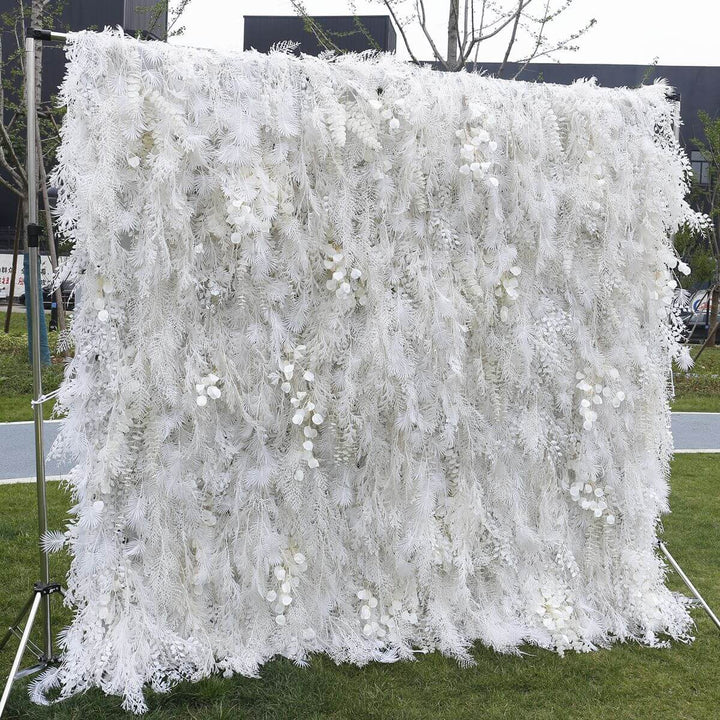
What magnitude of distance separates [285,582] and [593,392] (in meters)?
1.45

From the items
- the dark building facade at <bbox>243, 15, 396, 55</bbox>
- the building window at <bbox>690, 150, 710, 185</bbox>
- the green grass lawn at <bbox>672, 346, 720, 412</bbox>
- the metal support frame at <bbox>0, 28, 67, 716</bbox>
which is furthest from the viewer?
the building window at <bbox>690, 150, 710, 185</bbox>

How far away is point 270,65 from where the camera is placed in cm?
286

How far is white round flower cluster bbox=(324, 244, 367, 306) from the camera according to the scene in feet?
9.69

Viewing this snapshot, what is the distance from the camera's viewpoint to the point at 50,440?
248 inches

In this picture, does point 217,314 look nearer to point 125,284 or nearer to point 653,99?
point 125,284

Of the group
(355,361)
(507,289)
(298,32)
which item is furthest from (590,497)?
(298,32)

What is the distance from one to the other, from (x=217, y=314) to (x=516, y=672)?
68.9 inches

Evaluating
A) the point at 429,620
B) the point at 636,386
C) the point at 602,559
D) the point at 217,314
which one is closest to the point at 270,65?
the point at 217,314

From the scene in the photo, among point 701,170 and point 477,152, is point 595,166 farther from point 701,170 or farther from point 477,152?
point 701,170

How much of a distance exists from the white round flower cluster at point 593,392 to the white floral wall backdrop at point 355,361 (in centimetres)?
1

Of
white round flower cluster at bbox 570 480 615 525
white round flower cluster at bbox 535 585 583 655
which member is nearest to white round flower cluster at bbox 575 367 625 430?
white round flower cluster at bbox 570 480 615 525

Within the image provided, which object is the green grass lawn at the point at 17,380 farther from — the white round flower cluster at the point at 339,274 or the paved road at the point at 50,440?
the white round flower cluster at the point at 339,274

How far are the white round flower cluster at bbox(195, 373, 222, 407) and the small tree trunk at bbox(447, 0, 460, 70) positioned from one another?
14.4 ft

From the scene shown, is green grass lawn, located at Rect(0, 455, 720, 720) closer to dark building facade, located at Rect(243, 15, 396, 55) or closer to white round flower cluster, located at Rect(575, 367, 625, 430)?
white round flower cluster, located at Rect(575, 367, 625, 430)
